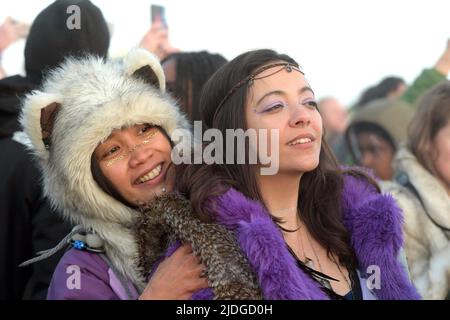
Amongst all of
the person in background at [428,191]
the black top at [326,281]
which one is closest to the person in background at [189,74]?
the person in background at [428,191]

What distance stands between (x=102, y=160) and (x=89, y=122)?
5.2 inches

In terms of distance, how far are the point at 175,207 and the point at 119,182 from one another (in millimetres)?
284

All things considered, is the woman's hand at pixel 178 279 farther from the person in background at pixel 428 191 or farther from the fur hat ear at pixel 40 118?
the person in background at pixel 428 191

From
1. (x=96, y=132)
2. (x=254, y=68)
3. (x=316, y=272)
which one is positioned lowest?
(x=316, y=272)

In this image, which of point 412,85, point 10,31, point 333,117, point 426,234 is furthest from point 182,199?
point 333,117

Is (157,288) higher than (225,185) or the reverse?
the reverse

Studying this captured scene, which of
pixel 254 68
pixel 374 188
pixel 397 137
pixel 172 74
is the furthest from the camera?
pixel 397 137

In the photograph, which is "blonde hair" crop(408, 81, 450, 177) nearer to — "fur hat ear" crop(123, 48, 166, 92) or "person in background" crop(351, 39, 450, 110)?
"person in background" crop(351, 39, 450, 110)

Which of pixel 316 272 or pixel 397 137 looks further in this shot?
pixel 397 137

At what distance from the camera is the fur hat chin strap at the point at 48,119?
2150mm

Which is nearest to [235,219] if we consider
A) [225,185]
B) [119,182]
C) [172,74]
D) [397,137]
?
[225,185]
